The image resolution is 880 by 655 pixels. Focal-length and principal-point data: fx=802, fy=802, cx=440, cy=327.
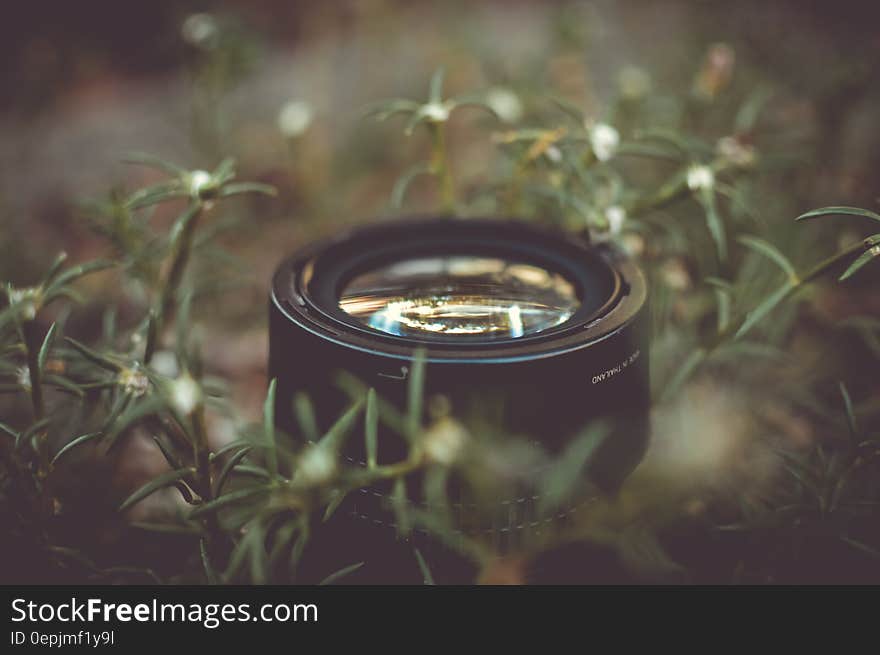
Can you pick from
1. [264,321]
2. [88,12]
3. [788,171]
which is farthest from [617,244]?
[88,12]

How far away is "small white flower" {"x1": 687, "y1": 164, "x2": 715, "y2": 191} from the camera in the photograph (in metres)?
1.11

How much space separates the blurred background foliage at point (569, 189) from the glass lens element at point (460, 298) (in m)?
0.13

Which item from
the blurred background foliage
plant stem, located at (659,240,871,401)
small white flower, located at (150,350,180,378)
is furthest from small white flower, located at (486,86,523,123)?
small white flower, located at (150,350,180,378)

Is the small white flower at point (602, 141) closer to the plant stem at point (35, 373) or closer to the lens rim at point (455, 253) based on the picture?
the lens rim at point (455, 253)

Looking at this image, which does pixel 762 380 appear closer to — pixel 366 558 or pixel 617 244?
pixel 617 244

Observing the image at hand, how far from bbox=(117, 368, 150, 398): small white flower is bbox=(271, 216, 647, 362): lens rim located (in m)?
0.19

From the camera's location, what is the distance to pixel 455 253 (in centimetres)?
117

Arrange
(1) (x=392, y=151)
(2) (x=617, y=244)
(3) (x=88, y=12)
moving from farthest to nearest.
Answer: (3) (x=88, y=12)
(1) (x=392, y=151)
(2) (x=617, y=244)

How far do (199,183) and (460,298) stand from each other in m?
0.36

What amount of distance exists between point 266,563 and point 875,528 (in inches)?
29.4

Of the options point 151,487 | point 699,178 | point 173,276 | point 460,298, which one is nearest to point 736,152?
point 699,178

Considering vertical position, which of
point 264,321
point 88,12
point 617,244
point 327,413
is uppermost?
point 88,12

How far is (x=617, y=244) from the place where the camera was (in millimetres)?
1134
